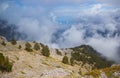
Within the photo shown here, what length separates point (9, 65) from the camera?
108 metres

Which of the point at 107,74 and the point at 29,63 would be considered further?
the point at 29,63

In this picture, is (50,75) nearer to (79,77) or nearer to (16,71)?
(79,77)

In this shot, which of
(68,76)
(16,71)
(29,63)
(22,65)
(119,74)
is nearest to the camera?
(119,74)

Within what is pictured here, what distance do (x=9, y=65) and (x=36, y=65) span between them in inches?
1159

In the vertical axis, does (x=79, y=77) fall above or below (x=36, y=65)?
above

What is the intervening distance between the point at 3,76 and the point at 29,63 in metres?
38.4

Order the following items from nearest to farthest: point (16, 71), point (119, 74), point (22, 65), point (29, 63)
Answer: point (119, 74)
point (16, 71)
point (22, 65)
point (29, 63)

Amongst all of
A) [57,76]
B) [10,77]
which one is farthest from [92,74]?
[10,77]

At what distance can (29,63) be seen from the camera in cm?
13612

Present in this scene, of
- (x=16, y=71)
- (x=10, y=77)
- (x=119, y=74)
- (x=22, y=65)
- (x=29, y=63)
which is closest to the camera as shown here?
(x=119, y=74)

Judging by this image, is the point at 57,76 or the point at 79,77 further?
the point at 57,76

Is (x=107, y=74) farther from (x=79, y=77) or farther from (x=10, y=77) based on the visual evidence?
(x=10, y=77)

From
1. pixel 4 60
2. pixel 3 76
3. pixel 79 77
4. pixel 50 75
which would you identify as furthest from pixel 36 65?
pixel 79 77

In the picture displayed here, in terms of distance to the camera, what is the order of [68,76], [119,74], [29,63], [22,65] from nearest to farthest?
[119,74] < [68,76] < [22,65] < [29,63]
